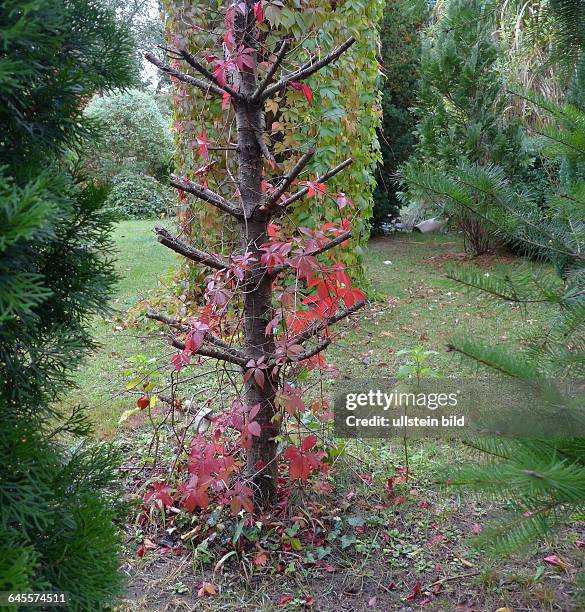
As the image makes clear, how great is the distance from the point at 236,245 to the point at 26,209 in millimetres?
3800

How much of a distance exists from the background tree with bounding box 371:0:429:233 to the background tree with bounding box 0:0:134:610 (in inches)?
315

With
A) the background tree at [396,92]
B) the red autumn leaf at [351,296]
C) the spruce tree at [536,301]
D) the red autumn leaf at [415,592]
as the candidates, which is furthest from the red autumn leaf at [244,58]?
the background tree at [396,92]

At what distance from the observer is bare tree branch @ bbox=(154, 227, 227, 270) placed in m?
1.98

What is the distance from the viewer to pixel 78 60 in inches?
59.3

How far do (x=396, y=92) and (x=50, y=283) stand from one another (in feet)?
31.2

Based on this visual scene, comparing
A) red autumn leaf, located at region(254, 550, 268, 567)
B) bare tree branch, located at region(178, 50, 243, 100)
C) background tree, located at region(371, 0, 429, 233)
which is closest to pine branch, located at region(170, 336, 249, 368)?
Result: red autumn leaf, located at region(254, 550, 268, 567)

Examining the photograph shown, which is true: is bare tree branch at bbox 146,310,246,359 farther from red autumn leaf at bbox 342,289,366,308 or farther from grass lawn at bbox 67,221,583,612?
red autumn leaf at bbox 342,289,366,308

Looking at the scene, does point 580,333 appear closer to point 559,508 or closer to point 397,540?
point 559,508

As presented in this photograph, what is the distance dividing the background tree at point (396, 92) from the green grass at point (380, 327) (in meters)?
1.66

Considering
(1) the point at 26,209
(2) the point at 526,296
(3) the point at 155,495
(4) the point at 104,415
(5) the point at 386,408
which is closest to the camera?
(1) the point at 26,209

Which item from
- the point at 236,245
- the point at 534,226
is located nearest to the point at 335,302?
the point at 534,226

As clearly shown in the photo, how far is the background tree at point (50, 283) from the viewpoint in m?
1.22

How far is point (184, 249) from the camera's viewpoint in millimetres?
2064

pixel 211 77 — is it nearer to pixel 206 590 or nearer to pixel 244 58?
pixel 244 58
